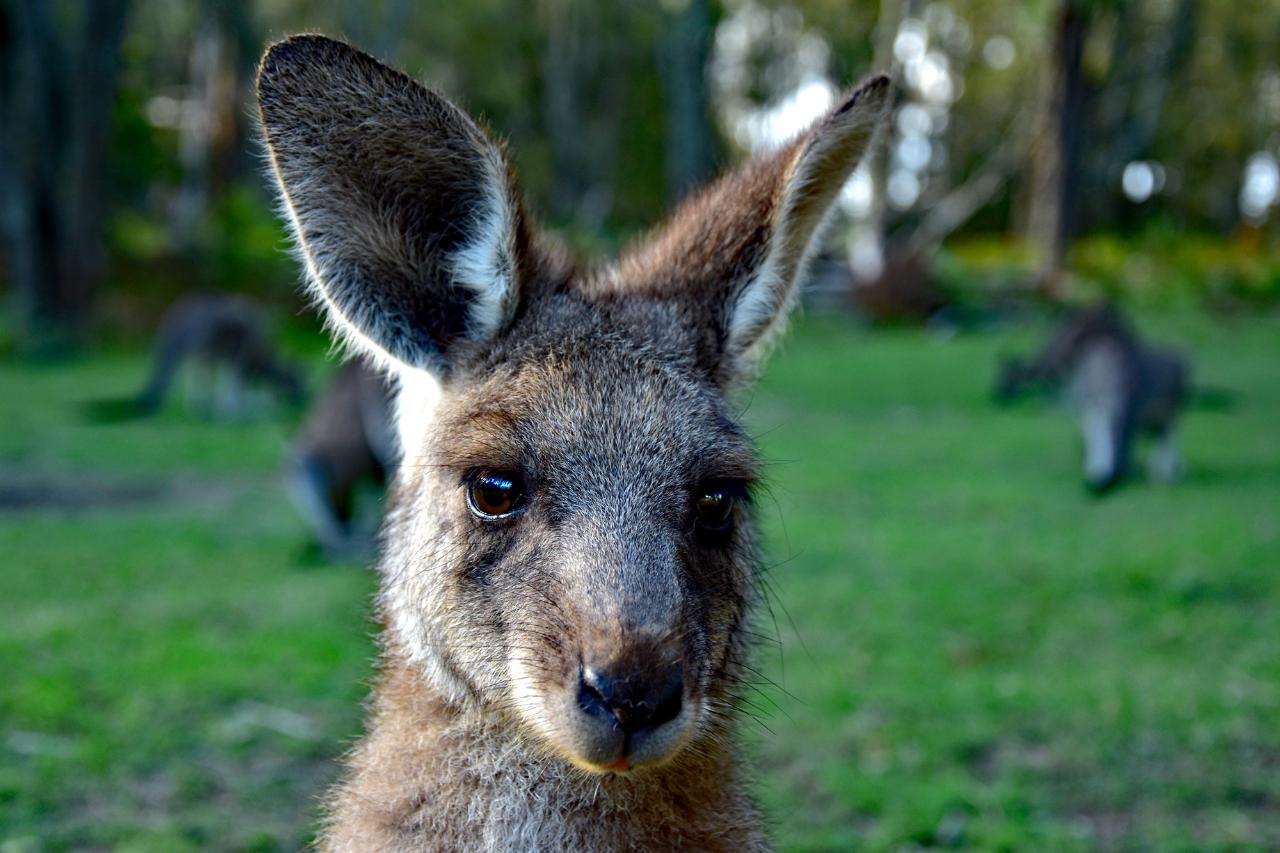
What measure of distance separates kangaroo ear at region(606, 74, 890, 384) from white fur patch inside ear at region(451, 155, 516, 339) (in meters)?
0.31

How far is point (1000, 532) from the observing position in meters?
7.80

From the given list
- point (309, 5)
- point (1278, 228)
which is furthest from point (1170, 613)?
point (1278, 228)

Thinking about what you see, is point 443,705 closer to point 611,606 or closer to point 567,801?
point 567,801

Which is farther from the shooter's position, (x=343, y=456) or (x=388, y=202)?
(x=343, y=456)

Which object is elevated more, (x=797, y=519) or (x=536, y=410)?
(x=536, y=410)

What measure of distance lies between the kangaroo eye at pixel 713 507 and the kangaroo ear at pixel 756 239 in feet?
1.23

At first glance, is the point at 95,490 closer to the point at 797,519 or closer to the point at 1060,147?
the point at 797,519

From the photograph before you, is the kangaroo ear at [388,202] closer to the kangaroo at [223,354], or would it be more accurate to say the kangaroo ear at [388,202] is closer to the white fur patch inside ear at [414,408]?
the white fur patch inside ear at [414,408]

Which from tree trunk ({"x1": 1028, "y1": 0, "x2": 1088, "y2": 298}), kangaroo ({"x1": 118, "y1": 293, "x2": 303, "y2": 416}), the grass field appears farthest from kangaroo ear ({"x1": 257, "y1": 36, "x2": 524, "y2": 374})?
tree trunk ({"x1": 1028, "y1": 0, "x2": 1088, "y2": 298})

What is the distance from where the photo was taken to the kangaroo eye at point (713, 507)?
7.74 ft

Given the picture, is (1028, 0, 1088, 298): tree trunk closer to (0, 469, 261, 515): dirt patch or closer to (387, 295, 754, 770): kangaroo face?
(0, 469, 261, 515): dirt patch

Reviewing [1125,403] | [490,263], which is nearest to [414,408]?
[490,263]

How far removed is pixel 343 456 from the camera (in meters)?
7.96

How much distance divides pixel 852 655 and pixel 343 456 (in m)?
3.79
